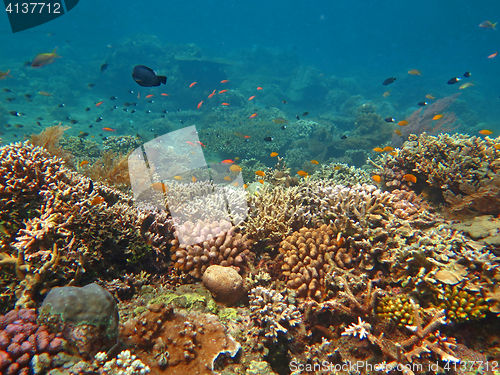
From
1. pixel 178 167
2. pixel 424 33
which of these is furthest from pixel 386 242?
pixel 424 33

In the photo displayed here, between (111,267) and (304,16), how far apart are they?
123 metres

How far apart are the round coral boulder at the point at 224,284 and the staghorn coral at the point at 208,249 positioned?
30cm

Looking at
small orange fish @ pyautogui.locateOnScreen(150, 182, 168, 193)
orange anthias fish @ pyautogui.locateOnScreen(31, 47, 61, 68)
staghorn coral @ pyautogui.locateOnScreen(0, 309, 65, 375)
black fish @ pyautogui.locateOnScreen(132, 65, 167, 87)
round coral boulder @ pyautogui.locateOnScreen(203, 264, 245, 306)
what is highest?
orange anthias fish @ pyautogui.locateOnScreen(31, 47, 61, 68)

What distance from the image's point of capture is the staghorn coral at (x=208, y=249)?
367 centimetres

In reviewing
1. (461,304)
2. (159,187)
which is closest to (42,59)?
(159,187)

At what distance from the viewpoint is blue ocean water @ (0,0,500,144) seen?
3083cm

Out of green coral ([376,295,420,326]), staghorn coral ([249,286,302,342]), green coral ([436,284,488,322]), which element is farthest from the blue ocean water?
green coral ([436,284,488,322])

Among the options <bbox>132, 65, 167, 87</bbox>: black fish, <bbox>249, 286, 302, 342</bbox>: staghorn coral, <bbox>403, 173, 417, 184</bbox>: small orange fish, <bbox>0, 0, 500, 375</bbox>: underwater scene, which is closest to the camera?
<bbox>0, 0, 500, 375</bbox>: underwater scene

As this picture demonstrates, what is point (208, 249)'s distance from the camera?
12.5 feet

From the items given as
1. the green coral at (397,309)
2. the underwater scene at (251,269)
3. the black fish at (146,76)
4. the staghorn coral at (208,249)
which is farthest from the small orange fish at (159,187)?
the green coral at (397,309)

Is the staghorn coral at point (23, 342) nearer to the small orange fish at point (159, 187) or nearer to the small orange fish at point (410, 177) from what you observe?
the small orange fish at point (159, 187)

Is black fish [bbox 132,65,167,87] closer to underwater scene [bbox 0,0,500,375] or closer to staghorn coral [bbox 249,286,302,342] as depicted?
underwater scene [bbox 0,0,500,375]

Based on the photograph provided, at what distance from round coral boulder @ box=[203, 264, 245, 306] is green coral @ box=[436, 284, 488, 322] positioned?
2727 mm

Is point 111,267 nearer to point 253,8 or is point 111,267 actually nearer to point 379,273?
point 379,273
